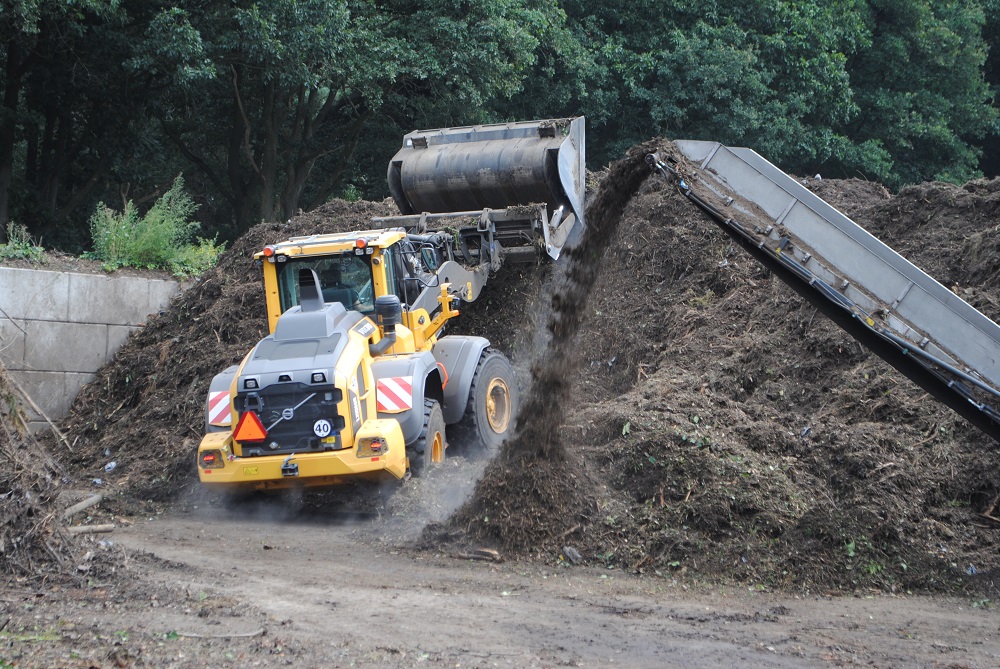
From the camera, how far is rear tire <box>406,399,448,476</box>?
9.25 metres

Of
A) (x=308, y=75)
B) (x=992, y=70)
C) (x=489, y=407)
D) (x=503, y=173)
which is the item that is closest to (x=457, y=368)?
(x=489, y=407)

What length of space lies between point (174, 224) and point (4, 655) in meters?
10.7

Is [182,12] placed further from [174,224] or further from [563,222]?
[563,222]

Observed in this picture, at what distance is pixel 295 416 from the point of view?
28.5ft

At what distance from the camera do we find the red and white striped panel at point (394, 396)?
29.8 ft

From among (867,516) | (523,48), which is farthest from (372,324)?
(523,48)

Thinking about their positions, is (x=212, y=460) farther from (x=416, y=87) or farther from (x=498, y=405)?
(x=416, y=87)

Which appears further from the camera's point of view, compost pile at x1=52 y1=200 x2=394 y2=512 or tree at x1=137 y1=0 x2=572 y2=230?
tree at x1=137 y1=0 x2=572 y2=230

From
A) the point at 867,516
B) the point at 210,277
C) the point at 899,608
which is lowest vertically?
the point at 899,608

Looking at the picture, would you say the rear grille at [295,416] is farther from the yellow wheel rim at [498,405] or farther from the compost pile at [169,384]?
the yellow wheel rim at [498,405]

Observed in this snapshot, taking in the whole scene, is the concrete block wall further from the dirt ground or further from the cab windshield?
the cab windshield

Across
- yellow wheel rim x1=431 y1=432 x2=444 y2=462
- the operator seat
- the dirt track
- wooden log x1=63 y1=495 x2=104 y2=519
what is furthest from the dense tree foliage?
the dirt track

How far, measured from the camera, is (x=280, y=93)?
2155 cm

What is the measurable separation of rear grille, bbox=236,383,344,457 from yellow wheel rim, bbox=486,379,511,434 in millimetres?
2487
